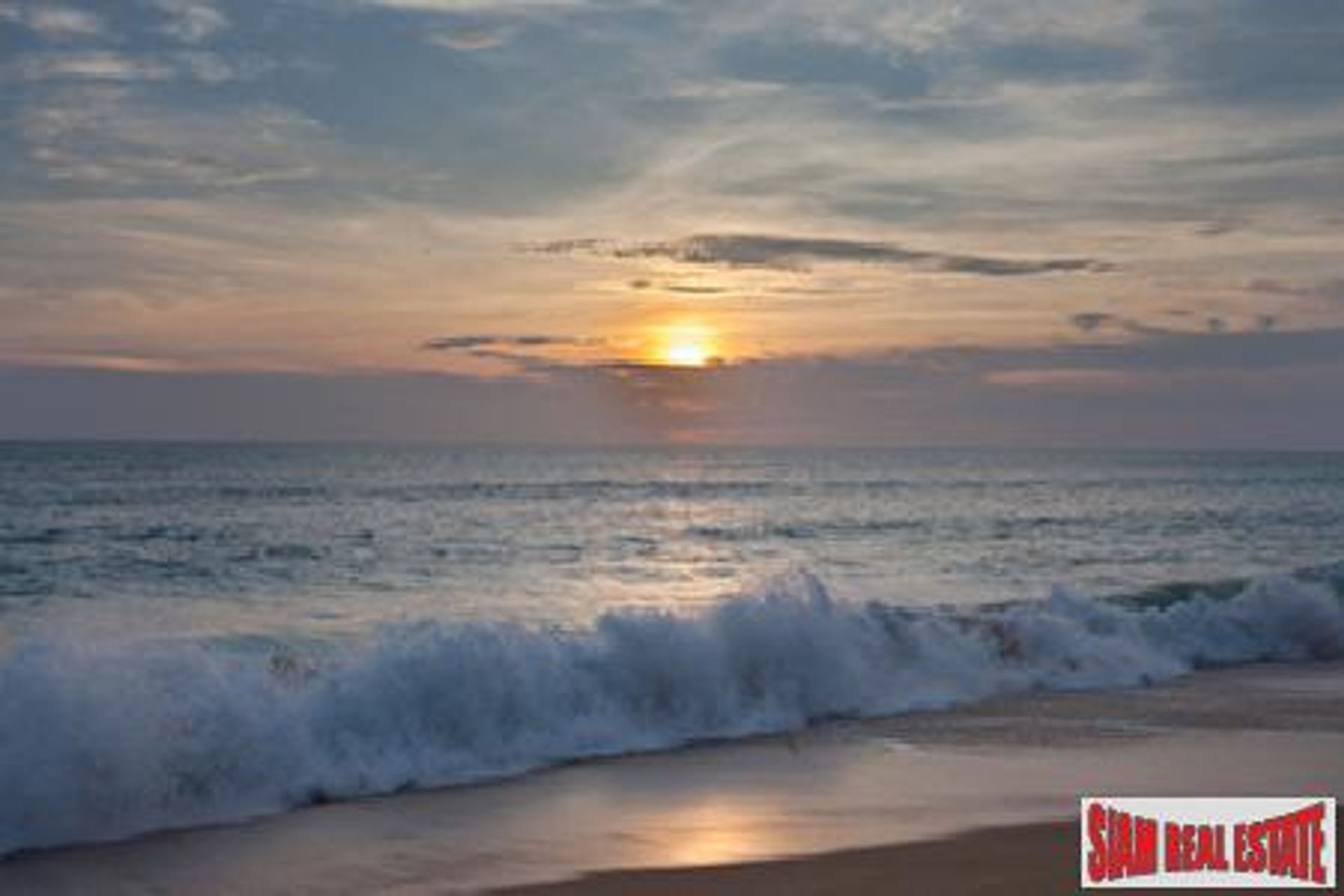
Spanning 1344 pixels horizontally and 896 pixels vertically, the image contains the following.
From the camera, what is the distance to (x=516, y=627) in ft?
44.3

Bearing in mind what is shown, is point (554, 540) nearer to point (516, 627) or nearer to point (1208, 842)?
point (516, 627)

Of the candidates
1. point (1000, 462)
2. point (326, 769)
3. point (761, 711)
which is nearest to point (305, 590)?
point (761, 711)

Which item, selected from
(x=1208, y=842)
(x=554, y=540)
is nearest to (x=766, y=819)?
(x=1208, y=842)

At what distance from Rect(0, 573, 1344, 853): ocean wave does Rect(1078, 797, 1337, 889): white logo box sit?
4.24 meters

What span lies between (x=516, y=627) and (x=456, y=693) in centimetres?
164

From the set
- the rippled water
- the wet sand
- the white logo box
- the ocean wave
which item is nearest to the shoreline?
the wet sand

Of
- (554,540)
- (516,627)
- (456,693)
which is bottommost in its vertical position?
(554,540)

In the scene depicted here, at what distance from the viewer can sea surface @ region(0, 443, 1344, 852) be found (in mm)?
10023

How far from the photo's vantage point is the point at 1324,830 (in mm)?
8828

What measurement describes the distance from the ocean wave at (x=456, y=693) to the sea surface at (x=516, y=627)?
0.02m

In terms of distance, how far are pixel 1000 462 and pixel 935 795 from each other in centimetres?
12783

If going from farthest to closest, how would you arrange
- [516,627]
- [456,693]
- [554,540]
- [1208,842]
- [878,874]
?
[554,540], [516,627], [456,693], [1208,842], [878,874]

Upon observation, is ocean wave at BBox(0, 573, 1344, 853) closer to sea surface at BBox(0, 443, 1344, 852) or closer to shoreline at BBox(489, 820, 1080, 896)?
sea surface at BBox(0, 443, 1344, 852)

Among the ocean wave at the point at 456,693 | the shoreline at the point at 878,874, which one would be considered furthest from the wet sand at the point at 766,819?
the ocean wave at the point at 456,693
